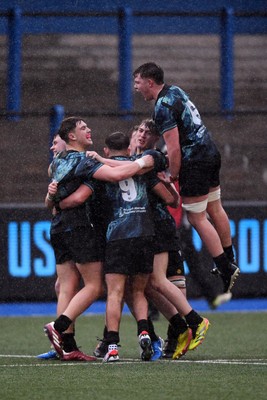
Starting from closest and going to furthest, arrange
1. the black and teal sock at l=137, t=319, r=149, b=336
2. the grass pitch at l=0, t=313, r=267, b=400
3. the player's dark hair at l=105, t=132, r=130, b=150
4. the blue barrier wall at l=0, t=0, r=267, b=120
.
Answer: the grass pitch at l=0, t=313, r=267, b=400, the black and teal sock at l=137, t=319, r=149, b=336, the player's dark hair at l=105, t=132, r=130, b=150, the blue barrier wall at l=0, t=0, r=267, b=120

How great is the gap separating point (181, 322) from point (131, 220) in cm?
87

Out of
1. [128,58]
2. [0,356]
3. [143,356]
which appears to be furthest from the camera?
[128,58]

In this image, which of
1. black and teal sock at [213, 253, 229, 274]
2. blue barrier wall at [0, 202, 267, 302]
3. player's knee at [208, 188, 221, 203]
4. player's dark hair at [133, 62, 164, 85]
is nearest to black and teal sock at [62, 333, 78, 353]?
black and teal sock at [213, 253, 229, 274]

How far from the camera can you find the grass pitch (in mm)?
7000

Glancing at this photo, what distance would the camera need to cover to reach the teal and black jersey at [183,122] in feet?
30.0

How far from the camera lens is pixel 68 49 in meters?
18.5

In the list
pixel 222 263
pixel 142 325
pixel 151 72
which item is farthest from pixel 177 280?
pixel 151 72

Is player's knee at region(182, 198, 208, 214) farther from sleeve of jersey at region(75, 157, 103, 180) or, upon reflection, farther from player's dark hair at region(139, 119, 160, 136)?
sleeve of jersey at region(75, 157, 103, 180)

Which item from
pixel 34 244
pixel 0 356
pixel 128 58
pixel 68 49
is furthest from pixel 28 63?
pixel 0 356

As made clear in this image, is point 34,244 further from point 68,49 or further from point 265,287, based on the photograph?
point 68,49

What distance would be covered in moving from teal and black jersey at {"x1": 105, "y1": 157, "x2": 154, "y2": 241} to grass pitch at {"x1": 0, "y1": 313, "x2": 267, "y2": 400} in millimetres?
915

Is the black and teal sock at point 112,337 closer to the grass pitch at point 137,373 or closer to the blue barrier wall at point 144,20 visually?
the grass pitch at point 137,373

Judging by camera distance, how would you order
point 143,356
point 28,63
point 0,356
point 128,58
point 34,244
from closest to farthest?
point 143,356, point 0,356, point 34,244, point 128,58, point 28,63

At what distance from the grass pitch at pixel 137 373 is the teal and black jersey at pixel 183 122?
1534mm
